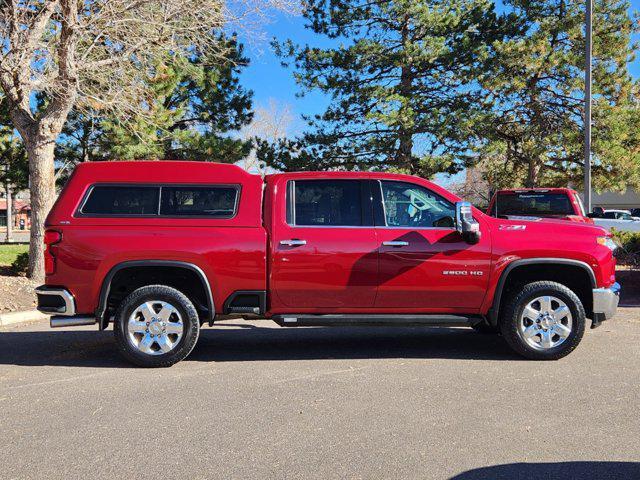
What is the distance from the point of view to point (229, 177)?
5871mm

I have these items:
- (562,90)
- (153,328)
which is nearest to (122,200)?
(153,328)

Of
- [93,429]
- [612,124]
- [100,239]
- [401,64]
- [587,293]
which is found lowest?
[93,429]

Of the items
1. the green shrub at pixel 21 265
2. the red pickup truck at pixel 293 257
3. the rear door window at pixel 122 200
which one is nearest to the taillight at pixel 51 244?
the red pickup truck at pixel 293 257

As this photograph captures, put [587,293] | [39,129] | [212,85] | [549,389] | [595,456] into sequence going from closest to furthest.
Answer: [595,456]
[549,389]
[587,293]
[39,129]
[212,85]

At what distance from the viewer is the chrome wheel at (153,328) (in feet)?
18.7

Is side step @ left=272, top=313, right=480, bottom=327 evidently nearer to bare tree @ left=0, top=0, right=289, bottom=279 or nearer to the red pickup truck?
the red pickup truck

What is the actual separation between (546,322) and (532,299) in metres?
0.29

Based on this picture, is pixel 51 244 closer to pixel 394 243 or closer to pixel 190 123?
pixel 394 243

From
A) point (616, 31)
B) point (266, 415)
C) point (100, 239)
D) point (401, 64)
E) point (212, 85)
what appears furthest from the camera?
point (616, 31)

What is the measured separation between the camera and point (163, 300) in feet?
18.8

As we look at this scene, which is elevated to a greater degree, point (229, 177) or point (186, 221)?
point (229, 177)

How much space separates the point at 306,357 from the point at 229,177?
2162 mm

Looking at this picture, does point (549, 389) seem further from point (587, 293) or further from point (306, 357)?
point (306, 357)

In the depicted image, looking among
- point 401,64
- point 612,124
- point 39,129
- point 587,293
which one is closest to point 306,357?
point 587,293
